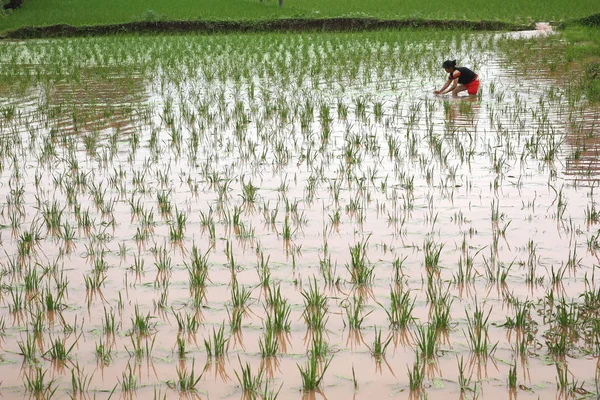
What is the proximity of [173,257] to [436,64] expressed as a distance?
9.00 meters

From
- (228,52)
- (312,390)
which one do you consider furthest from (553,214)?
(228,52)

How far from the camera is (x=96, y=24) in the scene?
2183cm

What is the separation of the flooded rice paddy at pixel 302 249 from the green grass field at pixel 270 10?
1452 cm

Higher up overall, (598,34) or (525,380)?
(598,34)

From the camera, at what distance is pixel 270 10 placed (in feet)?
85.0

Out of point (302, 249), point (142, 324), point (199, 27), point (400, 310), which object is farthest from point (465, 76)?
point (199, 27)

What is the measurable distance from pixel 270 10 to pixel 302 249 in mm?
23008

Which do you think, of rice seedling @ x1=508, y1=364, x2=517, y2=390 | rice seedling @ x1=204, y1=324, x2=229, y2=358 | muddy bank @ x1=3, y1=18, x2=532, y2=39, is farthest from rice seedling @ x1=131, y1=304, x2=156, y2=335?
muddy bank @ x1=3, y1=18, x2=532, y2=39

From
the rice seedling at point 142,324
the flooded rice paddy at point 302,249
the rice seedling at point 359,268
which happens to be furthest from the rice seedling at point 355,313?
the rice seedling at point 142,324

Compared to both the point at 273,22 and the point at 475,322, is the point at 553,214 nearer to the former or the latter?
the point at 475,322

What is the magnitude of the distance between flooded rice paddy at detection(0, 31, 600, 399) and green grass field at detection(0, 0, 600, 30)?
14522 mm

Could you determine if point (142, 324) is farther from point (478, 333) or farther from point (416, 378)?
point (478, 333)

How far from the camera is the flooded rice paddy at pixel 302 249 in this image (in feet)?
8.92

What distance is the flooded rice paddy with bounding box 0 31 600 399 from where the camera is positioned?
2719 millimetres
